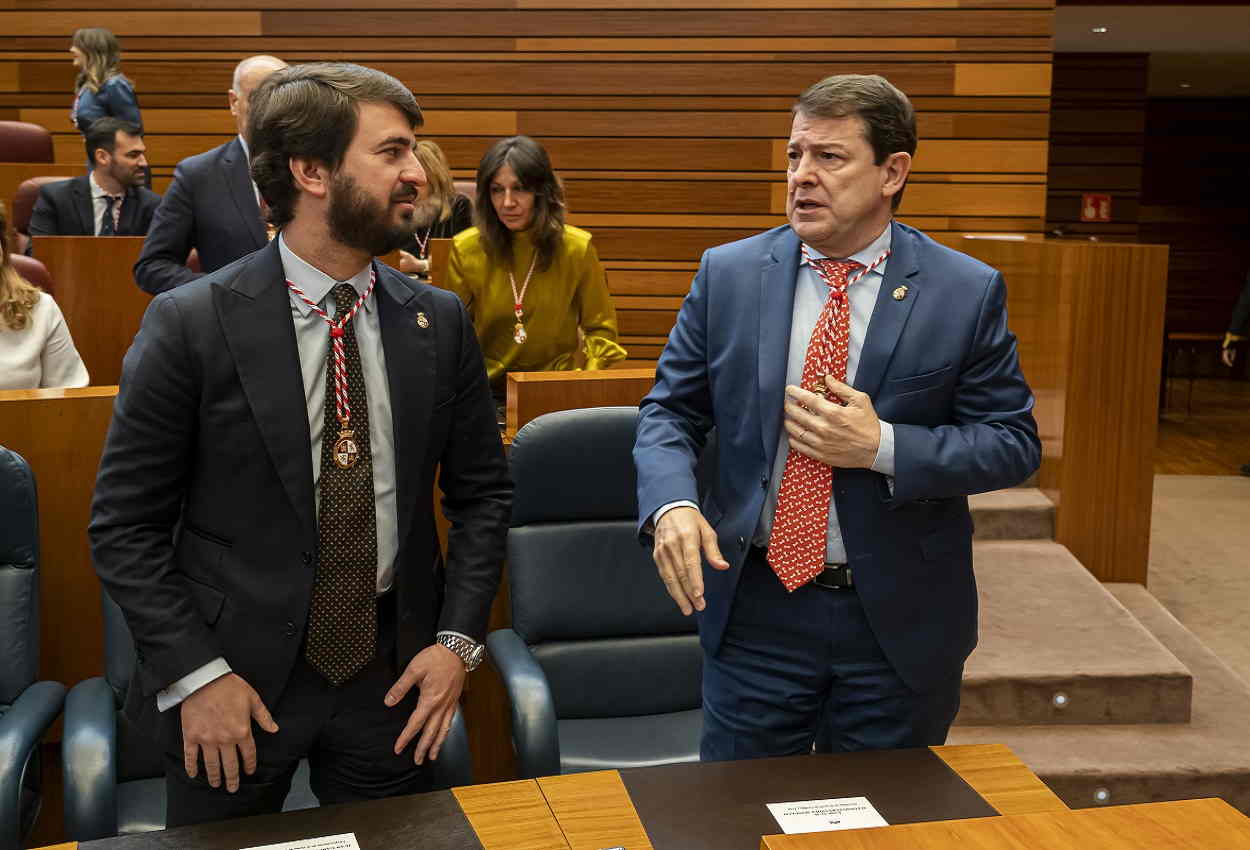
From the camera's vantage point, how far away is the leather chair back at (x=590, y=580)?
2250mm

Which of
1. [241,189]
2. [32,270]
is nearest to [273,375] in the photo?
[241,189]

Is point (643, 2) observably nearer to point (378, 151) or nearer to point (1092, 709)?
point (1092, 709)

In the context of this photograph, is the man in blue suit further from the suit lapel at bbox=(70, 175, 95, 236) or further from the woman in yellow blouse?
the suit lapel at bbox=(70, 175, 95, 236)

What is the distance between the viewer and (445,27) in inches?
237

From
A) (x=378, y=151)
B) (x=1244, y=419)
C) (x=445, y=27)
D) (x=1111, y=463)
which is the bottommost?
(x=1244, y=419)

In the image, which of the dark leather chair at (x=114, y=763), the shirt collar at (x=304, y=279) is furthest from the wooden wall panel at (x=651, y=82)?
the shirt collar at (x=304, y=279)

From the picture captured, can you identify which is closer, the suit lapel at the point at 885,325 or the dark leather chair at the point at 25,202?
the suit lapel at the point at 885,325

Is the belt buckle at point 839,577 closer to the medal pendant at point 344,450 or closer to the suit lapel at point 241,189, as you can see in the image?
the medal pendant at point 344,450

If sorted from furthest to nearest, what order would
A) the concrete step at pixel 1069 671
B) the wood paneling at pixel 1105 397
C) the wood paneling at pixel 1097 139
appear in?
the wood paneling at pixel 1097 139
the wood paneling at pixel 1105 397
the concrete step at pixel 1069 671

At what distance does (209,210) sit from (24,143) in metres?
3.63

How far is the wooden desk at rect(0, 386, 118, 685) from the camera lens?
2.28m

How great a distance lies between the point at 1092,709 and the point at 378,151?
2.51 metres

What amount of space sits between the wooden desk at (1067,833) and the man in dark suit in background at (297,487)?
556 mm

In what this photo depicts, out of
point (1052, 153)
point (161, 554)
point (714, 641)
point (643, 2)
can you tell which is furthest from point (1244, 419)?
point (161, 554)
